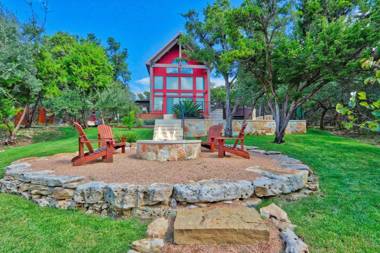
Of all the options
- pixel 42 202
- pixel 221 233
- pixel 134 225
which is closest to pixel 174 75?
pixel 42 202

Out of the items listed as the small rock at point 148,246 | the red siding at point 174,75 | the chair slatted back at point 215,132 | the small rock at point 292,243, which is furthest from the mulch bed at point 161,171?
the red siding at point 174,75

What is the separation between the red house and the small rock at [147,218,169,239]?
14.9 m

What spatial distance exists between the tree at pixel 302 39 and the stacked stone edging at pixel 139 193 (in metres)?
4.79

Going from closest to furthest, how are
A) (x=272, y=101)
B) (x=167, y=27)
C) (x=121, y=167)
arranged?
(x=121, y=167) < (x=272, y=101) < (x=167, y=27)

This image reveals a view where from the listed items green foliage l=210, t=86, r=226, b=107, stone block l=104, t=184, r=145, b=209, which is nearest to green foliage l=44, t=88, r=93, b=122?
stone block l=104, t=184, r=145, b=209

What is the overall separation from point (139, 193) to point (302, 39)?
303 inches

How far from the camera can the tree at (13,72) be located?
340 inches

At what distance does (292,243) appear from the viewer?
2156mm

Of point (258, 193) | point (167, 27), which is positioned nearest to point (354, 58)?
point (258, 193)

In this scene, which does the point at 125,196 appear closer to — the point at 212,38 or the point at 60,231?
the point at 60,231

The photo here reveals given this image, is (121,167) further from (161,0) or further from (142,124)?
(161,0)

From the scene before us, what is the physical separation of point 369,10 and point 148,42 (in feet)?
66.3

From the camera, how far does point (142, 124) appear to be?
46.9ft

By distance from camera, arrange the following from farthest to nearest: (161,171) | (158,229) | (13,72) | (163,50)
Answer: (163,50)
(13,72)
(161,171)
(158,229)
